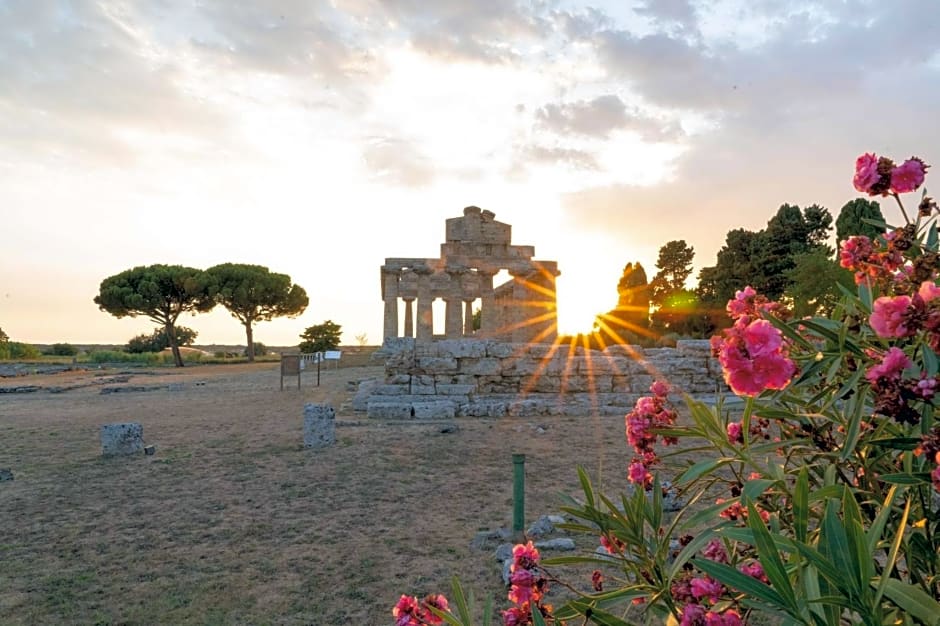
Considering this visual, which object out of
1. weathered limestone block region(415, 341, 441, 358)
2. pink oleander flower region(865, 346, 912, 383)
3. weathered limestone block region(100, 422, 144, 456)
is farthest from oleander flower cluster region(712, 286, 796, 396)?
weathered limestone block region(415, 341, 441, 358)

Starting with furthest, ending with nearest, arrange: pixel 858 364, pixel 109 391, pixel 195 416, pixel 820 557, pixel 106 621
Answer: pixel 109 391
pixel 195 416
pixel 106 621
pixel 858 364
pixel 820 557

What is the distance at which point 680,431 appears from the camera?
1949mm

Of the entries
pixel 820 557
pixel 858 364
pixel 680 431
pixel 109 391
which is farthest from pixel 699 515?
pixel 109 391

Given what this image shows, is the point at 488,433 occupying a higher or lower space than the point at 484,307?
lower

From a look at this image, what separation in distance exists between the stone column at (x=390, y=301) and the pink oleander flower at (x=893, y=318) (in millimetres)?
24654

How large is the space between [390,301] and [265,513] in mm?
20740

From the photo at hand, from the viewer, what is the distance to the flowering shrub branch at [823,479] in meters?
1.21

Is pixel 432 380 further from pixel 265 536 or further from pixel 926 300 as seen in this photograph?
pixel 926 300

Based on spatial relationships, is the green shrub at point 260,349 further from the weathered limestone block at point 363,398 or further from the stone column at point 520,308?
the weathered limestone block at point 363,398

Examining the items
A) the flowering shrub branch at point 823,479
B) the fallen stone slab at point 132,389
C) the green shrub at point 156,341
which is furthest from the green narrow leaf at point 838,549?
the green shrub at point 156,341

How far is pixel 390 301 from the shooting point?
26.0 meters

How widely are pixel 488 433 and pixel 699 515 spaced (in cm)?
811

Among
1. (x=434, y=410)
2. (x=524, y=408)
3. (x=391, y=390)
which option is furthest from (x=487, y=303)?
(x=434, y=410)

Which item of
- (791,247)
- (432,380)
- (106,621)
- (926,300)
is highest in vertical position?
(791,247)
